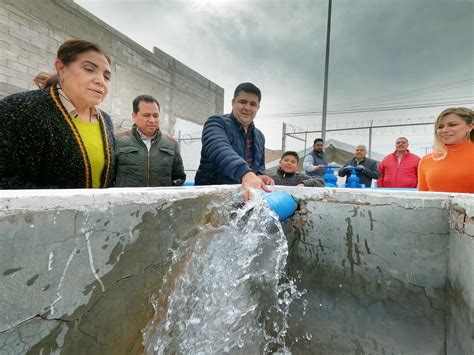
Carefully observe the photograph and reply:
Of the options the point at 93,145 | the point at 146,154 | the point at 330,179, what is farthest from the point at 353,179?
the point at 93,145

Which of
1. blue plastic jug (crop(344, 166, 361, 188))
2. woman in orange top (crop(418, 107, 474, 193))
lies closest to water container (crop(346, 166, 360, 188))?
blue plastic jug (crop(344, 166, 361, 188))

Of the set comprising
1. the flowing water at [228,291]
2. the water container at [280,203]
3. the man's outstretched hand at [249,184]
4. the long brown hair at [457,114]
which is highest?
the long brown hair at [457,114]

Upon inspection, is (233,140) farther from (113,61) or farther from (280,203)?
(113,61)

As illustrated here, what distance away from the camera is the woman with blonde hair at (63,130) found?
107 centimetres

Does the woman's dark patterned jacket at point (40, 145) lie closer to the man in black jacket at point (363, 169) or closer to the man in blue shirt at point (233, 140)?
the man in blue shirt at point (233, 140)

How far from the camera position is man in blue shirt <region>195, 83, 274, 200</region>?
1.83 metres

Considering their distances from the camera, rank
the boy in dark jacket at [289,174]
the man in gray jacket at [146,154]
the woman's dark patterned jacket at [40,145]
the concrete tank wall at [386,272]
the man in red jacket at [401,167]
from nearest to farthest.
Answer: the woman's dark patterned jacket at [40,145] < the concrete tank wall at [386,272] < the man in gray jacket at [146,154] < the boy in dark jacket at [289,174] < the man in red jacket at [401,167]

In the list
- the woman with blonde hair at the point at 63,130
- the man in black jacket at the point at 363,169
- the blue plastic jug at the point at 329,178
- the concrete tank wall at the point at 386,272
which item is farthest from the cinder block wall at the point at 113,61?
the concrete tank wall at the point at 386,272

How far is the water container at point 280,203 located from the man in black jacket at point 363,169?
3297mm

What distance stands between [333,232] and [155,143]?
1738mm

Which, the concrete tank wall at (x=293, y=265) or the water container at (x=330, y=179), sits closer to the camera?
the concrete tank wall at (x=293, y=265)

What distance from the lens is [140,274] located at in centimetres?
96

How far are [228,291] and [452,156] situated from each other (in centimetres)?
190

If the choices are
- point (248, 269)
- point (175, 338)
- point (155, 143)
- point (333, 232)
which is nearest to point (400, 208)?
point (333, 232)
